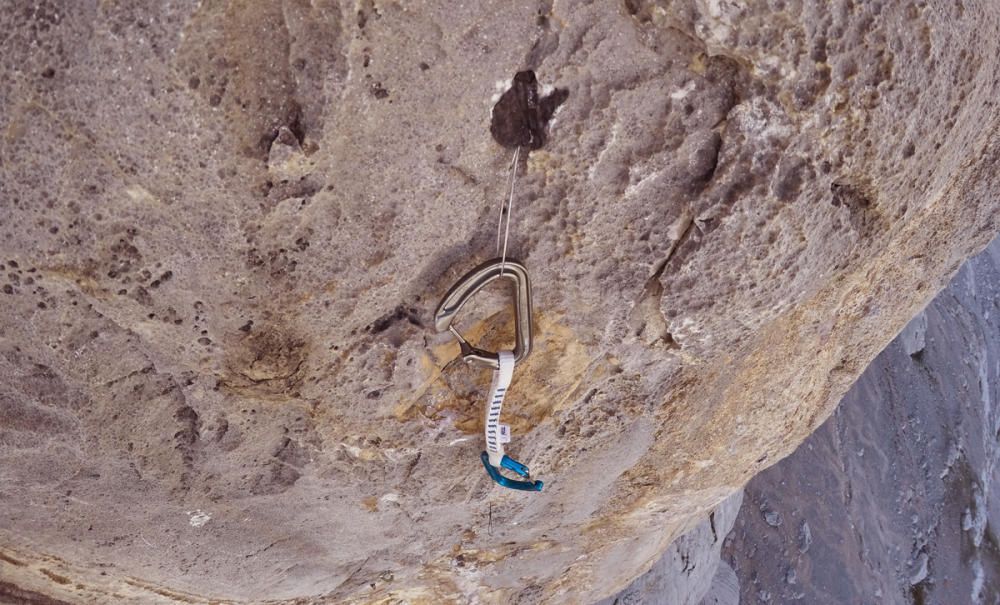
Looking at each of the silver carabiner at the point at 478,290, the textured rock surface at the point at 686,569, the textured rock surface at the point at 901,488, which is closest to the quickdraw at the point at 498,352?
the silver carabiner at the point at 478,290

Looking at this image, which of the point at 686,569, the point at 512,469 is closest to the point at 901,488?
the point at 686,569

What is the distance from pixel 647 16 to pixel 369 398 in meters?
0.51

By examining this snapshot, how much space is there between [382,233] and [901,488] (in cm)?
362

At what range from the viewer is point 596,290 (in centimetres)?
95

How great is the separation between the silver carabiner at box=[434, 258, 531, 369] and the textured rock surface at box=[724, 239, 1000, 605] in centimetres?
254

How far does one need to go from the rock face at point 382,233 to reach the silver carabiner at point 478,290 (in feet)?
0.07

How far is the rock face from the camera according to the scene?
681 mm

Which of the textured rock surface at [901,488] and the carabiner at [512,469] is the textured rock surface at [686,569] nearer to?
the textured rock surface at [901,488]

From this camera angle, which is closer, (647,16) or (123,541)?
(647,16)

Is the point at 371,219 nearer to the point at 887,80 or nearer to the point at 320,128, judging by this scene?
the point at 320,128

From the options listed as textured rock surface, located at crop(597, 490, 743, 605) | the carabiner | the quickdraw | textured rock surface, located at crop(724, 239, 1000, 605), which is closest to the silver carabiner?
the quickdraw

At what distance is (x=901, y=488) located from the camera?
3725 millimetres

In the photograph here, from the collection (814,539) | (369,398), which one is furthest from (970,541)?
(369,398)

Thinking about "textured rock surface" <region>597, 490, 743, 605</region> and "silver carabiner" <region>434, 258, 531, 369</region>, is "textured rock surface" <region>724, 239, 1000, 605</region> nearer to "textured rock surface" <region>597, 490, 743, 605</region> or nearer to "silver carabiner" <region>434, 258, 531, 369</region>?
"textured rock surface" <region>597, 490, 743, 605</region>
